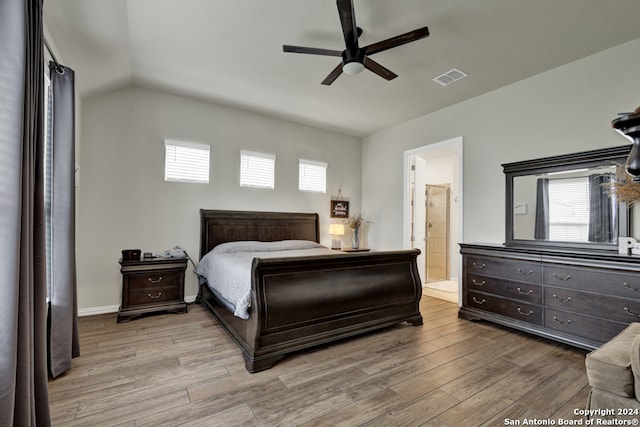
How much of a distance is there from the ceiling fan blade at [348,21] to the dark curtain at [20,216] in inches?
68.2

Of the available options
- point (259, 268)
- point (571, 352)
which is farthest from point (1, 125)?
point (571, 352)

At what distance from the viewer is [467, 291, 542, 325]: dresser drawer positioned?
3.04 metres

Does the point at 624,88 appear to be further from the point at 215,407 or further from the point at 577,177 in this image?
the point at 215,407

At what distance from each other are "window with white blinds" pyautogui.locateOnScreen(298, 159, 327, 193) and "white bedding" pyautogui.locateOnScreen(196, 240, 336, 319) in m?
1.22

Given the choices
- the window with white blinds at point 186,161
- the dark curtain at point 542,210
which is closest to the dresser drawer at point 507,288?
the dark curtain at point 542,210

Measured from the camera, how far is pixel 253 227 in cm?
470

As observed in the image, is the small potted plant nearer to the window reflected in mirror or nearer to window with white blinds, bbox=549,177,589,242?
the window reflected in mirror

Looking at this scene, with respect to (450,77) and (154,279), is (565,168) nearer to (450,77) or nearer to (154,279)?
(450,77)

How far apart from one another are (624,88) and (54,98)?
5.11 meters

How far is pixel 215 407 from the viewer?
1915 mm

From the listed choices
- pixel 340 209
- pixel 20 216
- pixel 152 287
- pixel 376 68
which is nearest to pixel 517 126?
pixel 376 68

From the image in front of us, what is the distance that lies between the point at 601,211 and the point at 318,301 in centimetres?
299

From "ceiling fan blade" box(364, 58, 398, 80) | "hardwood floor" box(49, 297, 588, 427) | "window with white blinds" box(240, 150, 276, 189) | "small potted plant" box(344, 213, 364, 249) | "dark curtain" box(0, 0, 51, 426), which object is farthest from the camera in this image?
"small potted plant" box(344, 213, 364, 249)

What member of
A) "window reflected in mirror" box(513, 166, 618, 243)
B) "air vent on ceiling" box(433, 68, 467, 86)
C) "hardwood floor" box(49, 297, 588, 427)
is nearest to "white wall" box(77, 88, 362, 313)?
"hardwood floor" box(49, 297, 588, 427)
